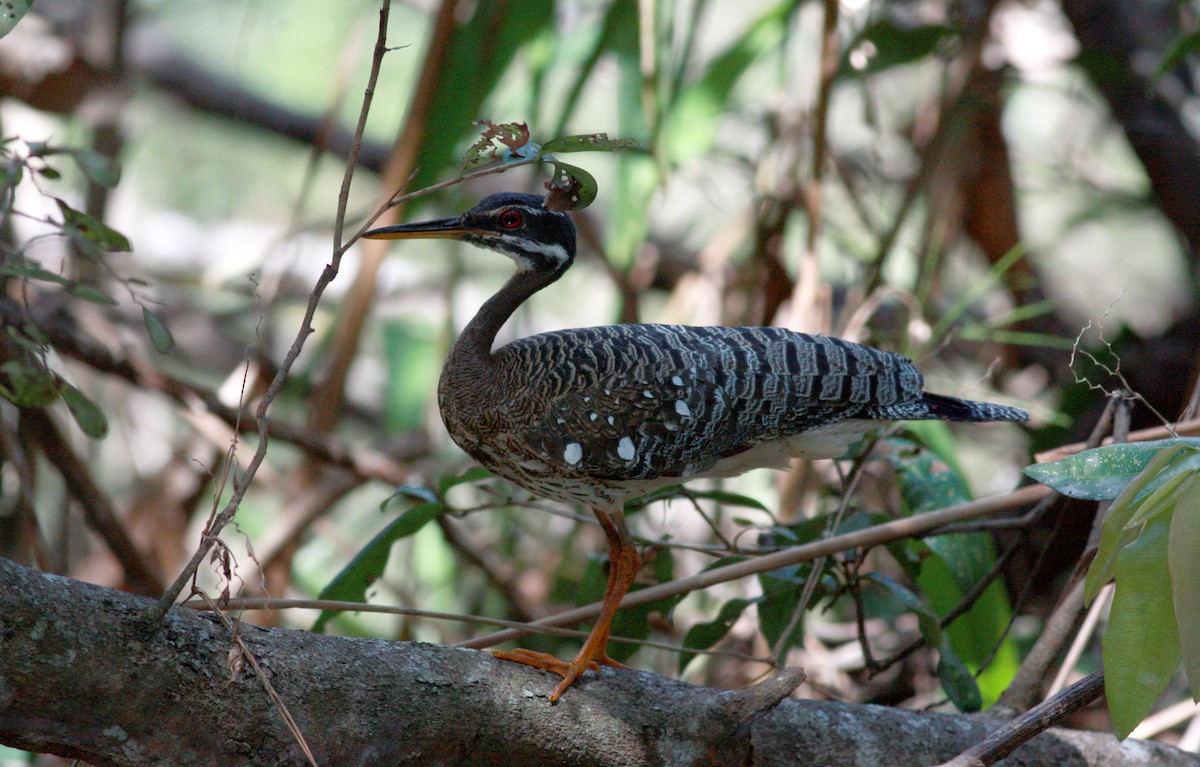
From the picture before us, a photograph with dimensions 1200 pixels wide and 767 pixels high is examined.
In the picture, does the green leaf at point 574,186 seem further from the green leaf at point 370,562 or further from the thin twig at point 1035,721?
the thin twig at point 1035,721

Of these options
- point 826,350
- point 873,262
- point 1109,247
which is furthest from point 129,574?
point 1109,247

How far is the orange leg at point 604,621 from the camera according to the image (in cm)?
202

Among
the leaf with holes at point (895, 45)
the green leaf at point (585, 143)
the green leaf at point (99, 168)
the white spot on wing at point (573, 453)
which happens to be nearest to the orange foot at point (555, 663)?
the white spot on wing at point (573, 453)

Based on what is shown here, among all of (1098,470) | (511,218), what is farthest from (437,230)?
(1098,470)

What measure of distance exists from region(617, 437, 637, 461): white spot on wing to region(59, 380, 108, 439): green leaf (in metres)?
0.99

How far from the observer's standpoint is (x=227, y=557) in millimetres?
1526

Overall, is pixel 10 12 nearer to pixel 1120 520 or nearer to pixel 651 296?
pixel 1120 520

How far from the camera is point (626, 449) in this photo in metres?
2.22

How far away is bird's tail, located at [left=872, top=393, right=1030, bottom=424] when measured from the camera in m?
2.47

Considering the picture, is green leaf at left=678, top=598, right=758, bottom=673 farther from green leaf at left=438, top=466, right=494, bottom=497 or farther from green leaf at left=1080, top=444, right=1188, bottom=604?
green leaf at left=1080, top=444, right=1188, bottom=604

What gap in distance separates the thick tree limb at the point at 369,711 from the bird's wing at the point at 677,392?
48 cm

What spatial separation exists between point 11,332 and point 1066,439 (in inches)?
149

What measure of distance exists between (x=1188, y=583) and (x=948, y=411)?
1232mm

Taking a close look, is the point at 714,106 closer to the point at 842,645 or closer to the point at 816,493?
the point at 816,493
